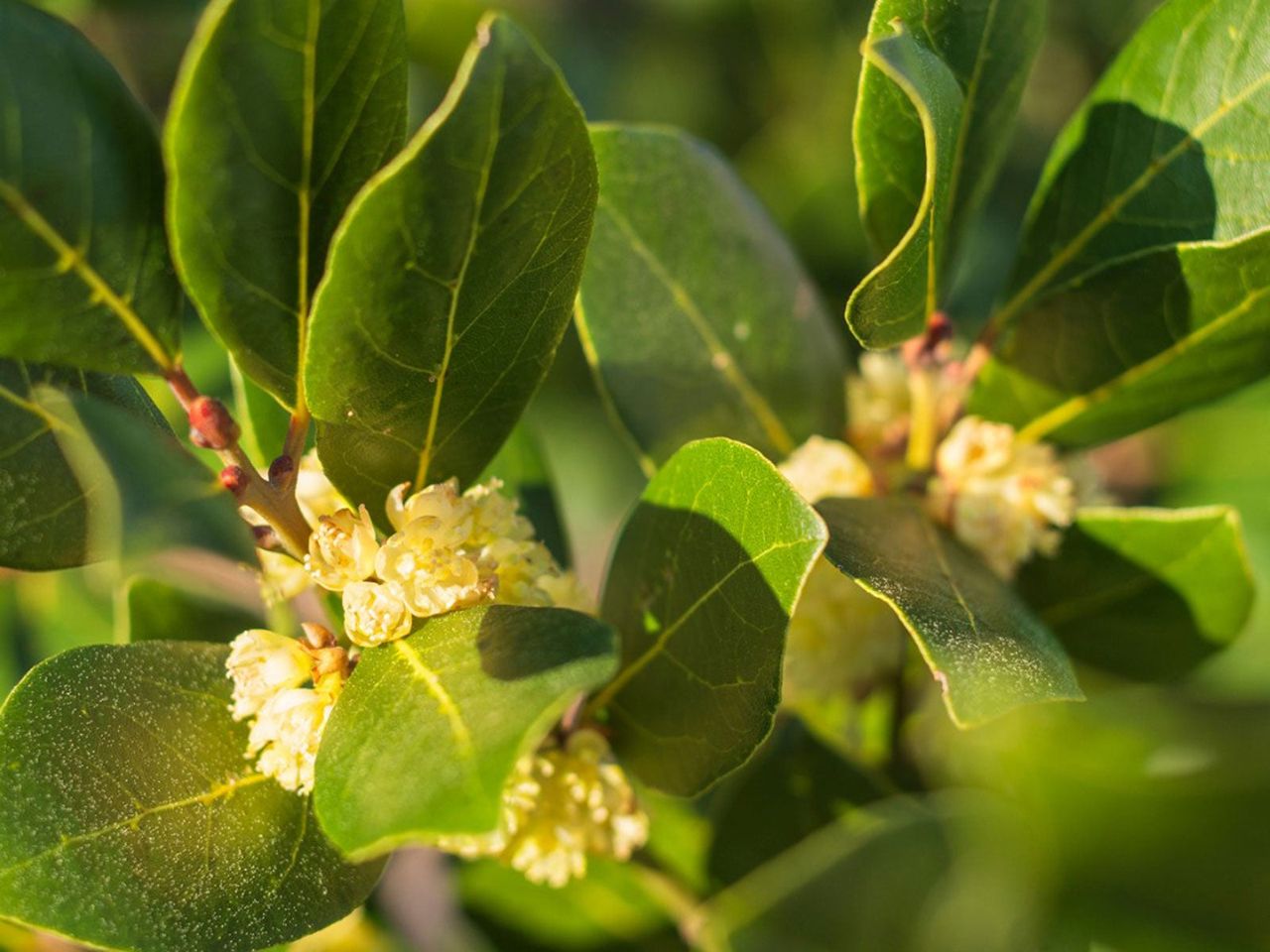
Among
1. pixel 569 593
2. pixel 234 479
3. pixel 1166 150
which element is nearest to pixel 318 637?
pixel 234 479

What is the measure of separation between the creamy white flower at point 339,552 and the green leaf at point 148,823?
173 mm

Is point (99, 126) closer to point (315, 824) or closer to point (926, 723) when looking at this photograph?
point (315, 824)

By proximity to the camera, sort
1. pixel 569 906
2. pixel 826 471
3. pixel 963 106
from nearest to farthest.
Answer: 1. pixel 963 106
2. pixel 826 471
3. pixel 569 906

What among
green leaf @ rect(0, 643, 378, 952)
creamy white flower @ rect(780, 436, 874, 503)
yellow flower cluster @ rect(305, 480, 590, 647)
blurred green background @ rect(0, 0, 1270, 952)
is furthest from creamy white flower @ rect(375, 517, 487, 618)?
blurred green background @ rect(0, 0, 1270, 952)

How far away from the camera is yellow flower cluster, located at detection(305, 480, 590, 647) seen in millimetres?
987

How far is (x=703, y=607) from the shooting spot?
1042 mm

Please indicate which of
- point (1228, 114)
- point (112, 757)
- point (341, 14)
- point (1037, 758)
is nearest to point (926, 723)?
point (1037, 758)

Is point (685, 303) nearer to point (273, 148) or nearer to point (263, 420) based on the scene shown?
point (263, 420)

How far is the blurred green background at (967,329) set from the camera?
1.92m

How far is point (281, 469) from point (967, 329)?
180 cm

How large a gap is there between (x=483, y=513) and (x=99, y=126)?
40 centimetres

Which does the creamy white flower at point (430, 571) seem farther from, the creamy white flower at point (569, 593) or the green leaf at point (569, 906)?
the green leaf at point (569, 906)

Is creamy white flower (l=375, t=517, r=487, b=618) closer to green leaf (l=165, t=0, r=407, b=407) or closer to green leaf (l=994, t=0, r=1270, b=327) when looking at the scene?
green leaf (l=165, t=0, r=407, b=407)

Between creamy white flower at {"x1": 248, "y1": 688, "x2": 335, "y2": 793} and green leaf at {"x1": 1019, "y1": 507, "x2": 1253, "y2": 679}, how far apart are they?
2.73 feet
